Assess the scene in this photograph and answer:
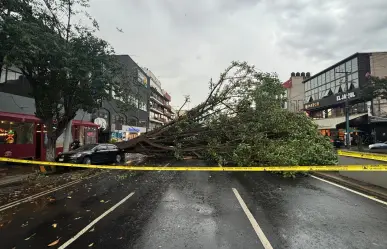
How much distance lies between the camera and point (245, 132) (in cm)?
1390

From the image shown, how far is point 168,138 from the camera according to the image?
16375 millimetres

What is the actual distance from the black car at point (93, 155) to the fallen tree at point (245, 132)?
2.48 meters

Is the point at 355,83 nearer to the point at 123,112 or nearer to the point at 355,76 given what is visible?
the point at 355,76

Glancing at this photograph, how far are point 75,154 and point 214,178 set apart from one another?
801 centimetres

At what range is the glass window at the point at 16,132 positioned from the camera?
1639cm

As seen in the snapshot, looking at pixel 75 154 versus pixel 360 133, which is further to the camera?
pixel 360 133

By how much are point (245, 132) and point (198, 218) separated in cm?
843

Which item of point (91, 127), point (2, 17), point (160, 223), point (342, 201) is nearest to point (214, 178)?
point (342, 201)

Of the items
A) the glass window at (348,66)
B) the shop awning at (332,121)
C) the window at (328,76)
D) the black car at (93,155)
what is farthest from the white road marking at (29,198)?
the window at (328,76)

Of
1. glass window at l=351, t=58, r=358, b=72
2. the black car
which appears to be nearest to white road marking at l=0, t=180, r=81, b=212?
the black car

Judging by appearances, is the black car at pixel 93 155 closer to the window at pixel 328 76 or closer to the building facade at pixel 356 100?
the building facade at pixel 356 100

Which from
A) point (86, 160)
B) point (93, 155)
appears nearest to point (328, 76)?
point (93, 155)

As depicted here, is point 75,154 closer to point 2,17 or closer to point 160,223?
point 2,17

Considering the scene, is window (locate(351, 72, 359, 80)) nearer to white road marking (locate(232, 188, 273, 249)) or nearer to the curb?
the curb
